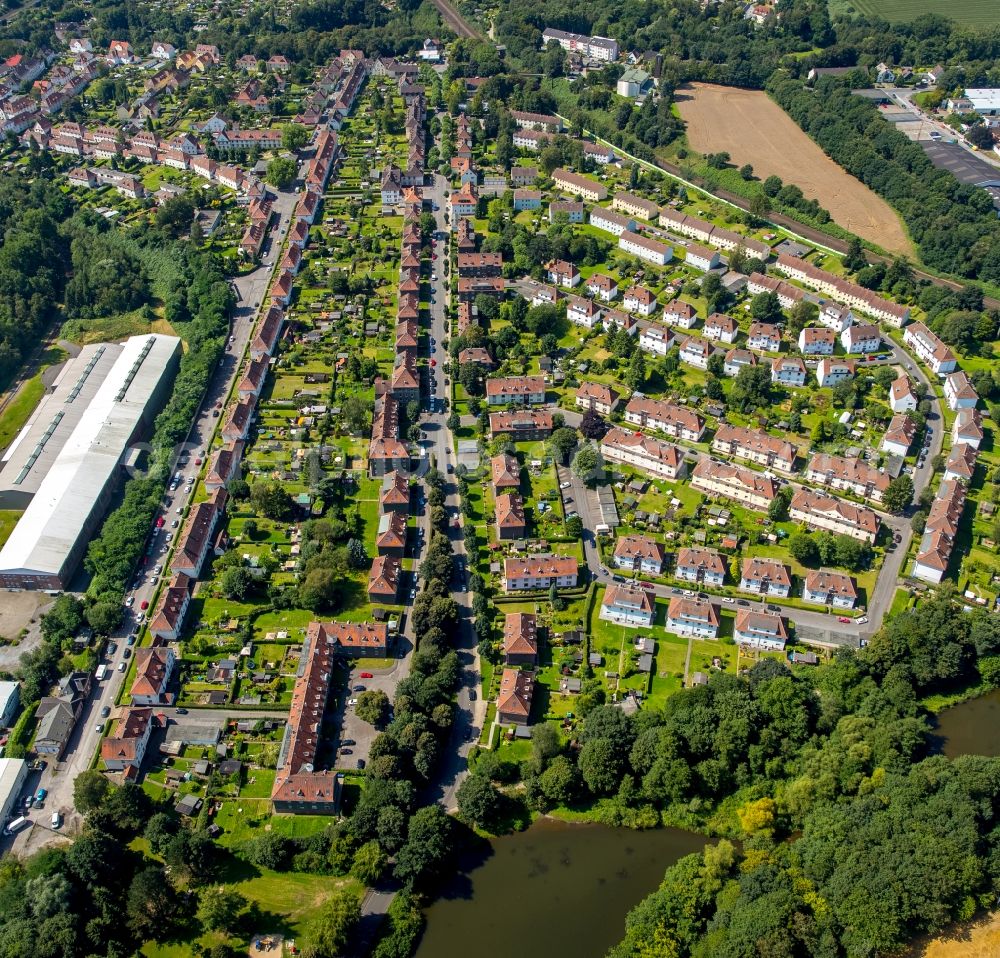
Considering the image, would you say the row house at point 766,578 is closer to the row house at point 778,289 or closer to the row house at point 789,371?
the row house at point 789,371

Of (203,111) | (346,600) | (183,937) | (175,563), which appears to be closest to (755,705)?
(346,600)

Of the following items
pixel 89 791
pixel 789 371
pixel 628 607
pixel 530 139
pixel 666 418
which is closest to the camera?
pixel 89 791

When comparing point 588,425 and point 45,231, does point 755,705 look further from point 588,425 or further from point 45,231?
point 45,231

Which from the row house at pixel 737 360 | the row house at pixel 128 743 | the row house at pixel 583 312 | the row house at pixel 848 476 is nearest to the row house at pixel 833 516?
the row house at pixel 848 476

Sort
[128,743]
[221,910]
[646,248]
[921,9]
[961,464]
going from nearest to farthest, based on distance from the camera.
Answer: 1. [221,910]
2. [128,743]
3. [961,464]
4. [646,248]
5. [921,9]

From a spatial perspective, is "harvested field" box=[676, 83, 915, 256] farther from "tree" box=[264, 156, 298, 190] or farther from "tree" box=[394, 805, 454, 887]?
"tree" box=[394, 805, 454, 887]

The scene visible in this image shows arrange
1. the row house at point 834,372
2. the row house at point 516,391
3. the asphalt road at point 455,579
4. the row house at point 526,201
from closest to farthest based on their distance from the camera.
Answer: the asphalt road at point 455,579
the row house at point 516,391
the row house at point 834,372
the row house at point 526,201

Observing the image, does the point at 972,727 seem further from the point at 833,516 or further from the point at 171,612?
the point at 171,612

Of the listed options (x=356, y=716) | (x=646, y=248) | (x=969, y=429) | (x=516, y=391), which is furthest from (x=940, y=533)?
(x=646, y=248)
